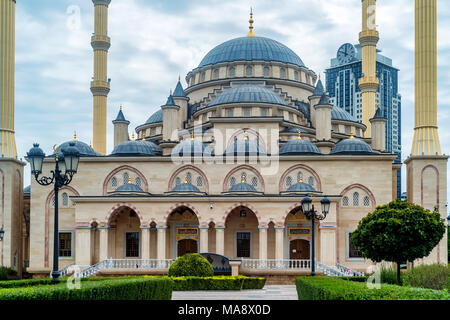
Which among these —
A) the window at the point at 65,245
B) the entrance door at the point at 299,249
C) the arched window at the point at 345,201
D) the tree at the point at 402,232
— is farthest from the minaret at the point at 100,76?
the tree at the point at 402,232

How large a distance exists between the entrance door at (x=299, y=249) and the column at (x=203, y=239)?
4697 millimetres

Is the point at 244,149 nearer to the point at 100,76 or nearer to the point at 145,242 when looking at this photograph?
the point at 145,242

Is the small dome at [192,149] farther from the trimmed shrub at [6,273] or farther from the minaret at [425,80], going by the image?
the minaret at [425,80]

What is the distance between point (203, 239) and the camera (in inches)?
1144

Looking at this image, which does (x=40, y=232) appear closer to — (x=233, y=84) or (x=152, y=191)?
(x=152, y=191)

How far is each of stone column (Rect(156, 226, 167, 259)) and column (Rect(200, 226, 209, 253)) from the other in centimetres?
182

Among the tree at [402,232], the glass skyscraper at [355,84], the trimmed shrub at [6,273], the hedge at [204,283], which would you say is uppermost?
the glass skyscraper at [355,84]

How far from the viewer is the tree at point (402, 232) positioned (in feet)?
66.5

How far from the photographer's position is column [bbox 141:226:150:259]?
29.1m

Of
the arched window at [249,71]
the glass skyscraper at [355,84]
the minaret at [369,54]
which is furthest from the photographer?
the glass skyscraper at [355,84]

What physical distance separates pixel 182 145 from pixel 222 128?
284 cm

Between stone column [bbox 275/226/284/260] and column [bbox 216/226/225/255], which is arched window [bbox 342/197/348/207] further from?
column [bbox 216/226/225/255]
